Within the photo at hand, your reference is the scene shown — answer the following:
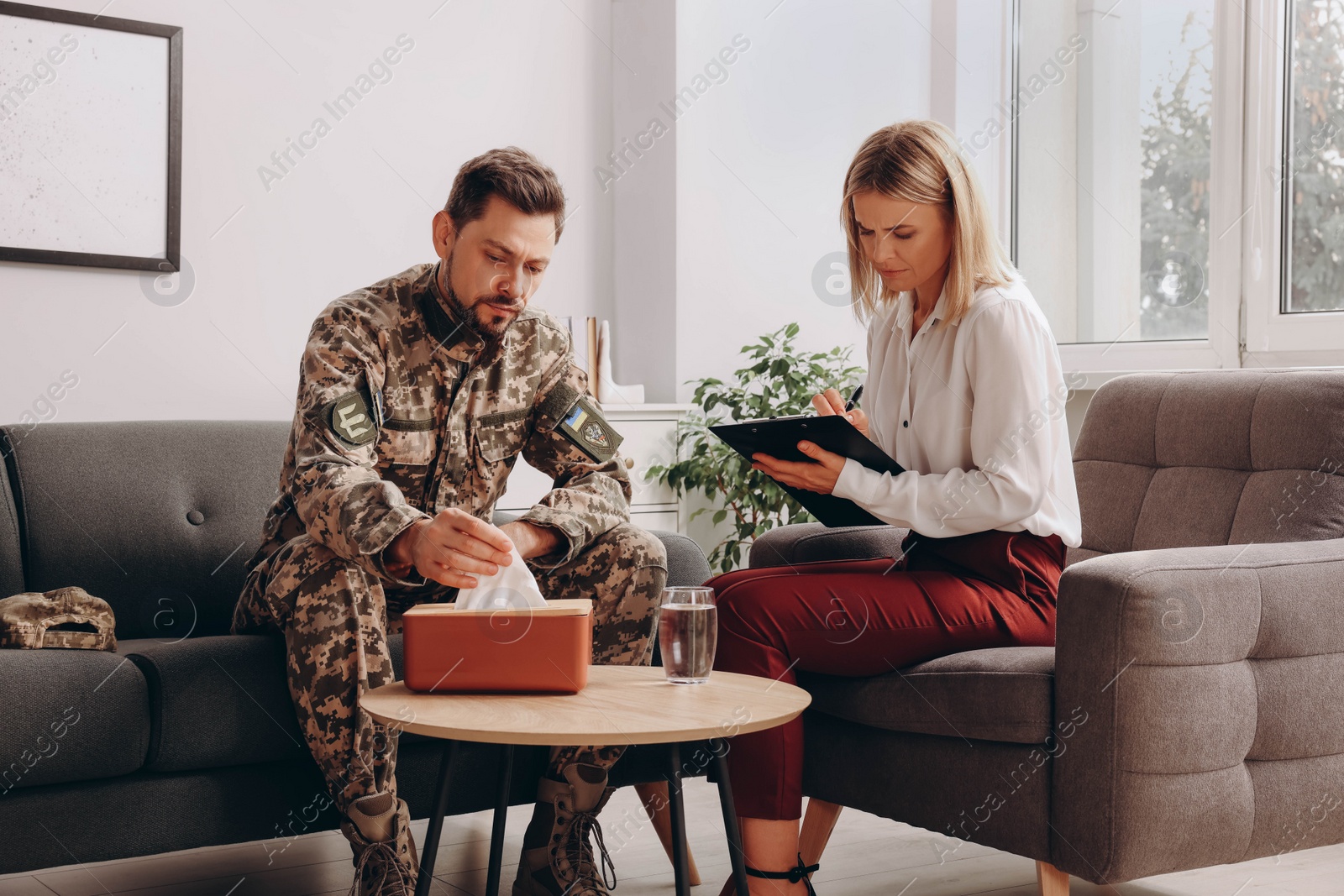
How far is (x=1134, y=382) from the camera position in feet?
7.35

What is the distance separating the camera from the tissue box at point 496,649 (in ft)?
4.26

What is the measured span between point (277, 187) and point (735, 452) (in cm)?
132

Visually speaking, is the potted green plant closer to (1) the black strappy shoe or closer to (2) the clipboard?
(2) the clipboard

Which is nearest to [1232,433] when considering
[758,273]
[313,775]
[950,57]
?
[313,775]

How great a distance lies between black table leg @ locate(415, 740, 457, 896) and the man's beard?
701 millimetres

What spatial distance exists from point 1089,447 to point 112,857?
1.68 metres

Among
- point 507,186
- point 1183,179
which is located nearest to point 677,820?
point 507,186

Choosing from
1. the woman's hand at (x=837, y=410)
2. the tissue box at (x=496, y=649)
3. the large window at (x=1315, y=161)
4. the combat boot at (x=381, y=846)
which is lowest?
the combat boot at (x=381, y=846)

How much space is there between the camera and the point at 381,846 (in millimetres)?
1507

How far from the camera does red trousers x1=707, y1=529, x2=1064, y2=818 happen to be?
5.40ft

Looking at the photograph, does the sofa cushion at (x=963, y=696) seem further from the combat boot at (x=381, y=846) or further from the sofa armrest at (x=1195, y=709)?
the combat boot at (x=381, y=846)

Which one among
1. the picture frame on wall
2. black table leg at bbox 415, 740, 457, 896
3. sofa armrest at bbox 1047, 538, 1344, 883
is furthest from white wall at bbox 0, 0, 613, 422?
sofa armrest at bbox 1047, 538, 1344, 883

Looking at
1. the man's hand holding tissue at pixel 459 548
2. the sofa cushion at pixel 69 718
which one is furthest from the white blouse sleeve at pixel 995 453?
the sofa cushion at pixel 69 718

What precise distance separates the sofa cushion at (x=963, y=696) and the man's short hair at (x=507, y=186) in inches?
31.0
